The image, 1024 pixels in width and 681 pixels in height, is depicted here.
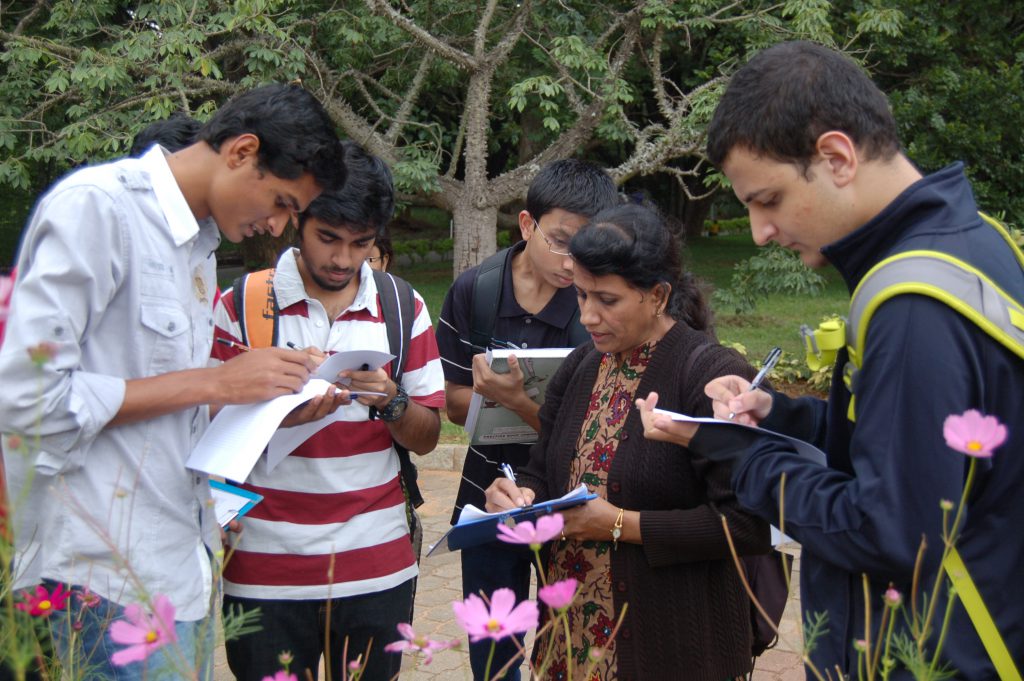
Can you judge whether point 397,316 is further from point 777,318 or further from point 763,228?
point 777,318

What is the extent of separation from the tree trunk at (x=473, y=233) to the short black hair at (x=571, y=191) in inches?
325

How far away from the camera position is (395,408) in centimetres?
279

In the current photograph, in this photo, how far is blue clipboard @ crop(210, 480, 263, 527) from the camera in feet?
7.93

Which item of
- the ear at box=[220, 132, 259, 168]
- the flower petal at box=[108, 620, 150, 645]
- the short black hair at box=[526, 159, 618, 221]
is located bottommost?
the flower petal at box=[108, 620, 150, 645]

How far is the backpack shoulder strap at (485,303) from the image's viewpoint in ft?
11.2

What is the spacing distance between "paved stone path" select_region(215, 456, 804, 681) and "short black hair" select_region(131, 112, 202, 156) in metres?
1.77

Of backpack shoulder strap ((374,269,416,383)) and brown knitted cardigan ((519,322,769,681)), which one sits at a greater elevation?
backpack shoulder strap ((374,269,416,383))

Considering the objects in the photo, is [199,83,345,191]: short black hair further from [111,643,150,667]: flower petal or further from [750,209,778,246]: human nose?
[111,643,150,667]: flower petal

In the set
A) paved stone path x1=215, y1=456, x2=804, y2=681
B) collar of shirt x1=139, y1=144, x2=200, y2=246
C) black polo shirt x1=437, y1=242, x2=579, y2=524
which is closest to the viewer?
collar of shirt x1=139, y1=144, x2=200, y2=246

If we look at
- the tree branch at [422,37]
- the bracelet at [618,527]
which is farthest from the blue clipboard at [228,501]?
the tree branch at [422,37]

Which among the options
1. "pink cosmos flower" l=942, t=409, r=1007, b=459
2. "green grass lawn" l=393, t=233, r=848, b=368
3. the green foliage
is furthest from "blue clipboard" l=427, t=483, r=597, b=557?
the green foliage

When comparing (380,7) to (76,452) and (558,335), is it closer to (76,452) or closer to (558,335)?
(558,335)

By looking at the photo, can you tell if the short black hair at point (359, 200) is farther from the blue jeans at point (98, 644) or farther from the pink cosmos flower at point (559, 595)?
the pink cosmos flower at point (559, 595)

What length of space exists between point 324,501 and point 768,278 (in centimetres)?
795
